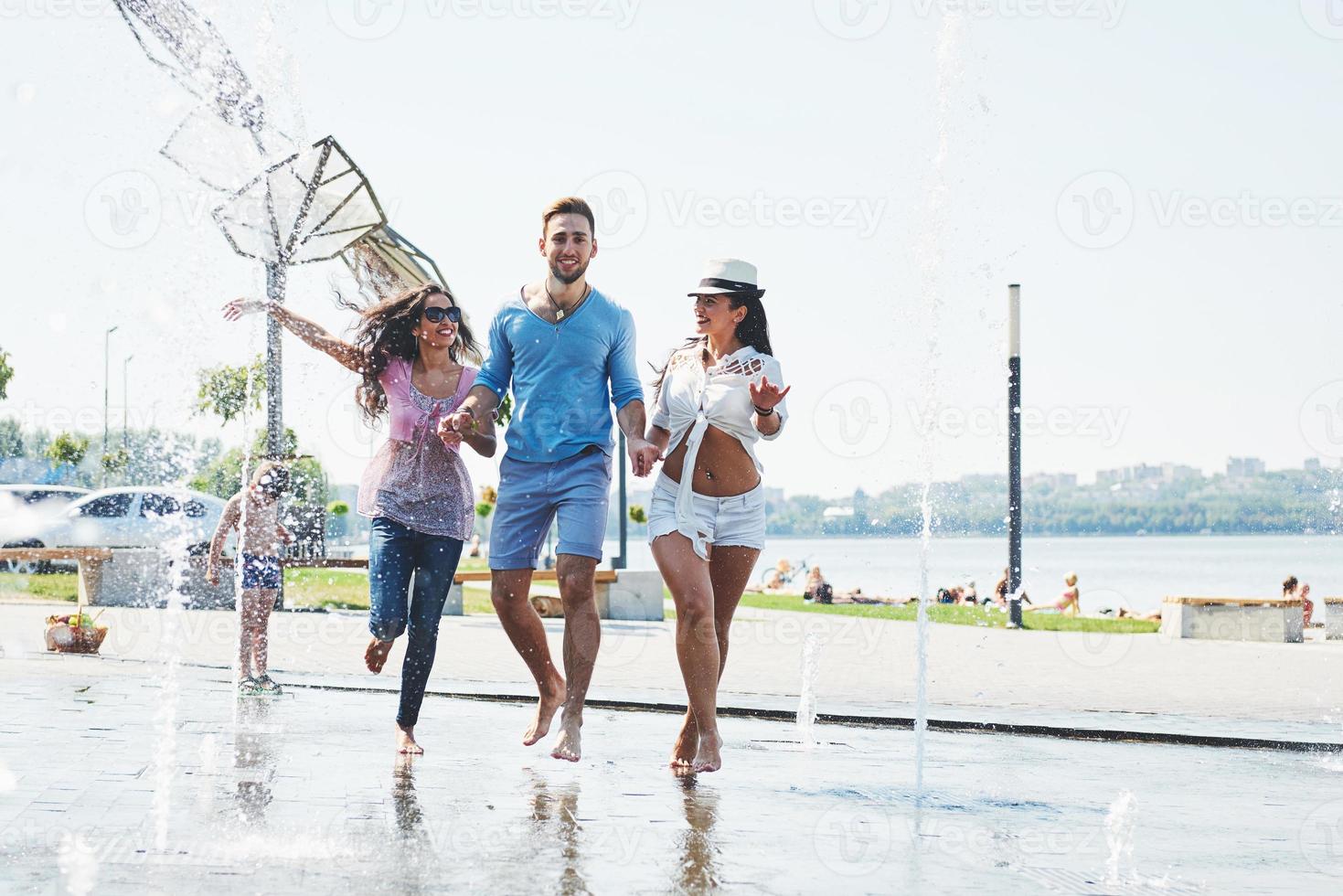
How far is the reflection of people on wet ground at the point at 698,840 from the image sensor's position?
3895mm

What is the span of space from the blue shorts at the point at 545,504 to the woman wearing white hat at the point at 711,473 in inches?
9.4

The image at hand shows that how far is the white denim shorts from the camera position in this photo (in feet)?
19.9

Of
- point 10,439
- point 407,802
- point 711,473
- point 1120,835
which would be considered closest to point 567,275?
point 711,473

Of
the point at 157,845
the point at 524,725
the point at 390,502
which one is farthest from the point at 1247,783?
the point at 157,845

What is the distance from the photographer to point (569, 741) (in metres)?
5.83

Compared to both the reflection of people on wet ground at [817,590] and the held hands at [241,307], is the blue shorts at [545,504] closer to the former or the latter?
the held hands at [241,307]

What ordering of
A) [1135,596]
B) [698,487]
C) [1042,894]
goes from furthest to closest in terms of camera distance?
[1135,596] < [698,487] < [1042,894]

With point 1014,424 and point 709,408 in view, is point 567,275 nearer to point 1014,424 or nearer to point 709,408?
point 709,408

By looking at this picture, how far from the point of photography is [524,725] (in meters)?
7.57

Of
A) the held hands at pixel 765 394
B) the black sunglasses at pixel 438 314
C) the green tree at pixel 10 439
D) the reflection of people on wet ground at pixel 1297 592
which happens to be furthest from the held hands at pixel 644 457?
the green tree at pixel 10 439

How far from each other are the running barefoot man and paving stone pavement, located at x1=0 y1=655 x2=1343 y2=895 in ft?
1.80

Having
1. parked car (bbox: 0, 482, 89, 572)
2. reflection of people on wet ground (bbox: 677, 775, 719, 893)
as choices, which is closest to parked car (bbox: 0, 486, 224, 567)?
parked car (bbox: 0, 482, 89, 572)

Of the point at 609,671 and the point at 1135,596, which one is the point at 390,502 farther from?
the point at 1135,596

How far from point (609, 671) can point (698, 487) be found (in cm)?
573
